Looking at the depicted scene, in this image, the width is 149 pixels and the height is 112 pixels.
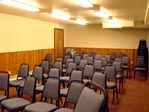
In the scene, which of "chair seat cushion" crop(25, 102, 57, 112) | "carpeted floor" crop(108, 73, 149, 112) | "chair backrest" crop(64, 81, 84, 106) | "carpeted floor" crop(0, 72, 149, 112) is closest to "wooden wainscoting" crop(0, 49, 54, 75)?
"carpeted floor" crop(0, 72, 149, 112)

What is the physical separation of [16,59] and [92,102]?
6320 mm

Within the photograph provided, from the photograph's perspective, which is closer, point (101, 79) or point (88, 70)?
point (101, 79)

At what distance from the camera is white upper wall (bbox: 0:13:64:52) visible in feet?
24.1

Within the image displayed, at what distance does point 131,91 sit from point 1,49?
481 cm

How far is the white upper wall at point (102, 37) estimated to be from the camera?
36.8ft

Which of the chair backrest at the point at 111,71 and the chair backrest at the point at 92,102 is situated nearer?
the chair backrest at the point at 92,102

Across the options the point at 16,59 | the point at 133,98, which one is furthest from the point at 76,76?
the point at 16,59

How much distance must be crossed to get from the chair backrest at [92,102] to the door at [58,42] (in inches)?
353

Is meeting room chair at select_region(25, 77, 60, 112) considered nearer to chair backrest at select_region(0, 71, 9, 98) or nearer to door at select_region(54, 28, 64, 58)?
chair backrest at select_region(0, 71, 9, 98)

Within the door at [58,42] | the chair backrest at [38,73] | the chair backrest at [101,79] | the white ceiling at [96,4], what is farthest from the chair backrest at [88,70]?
the door at [58,42]

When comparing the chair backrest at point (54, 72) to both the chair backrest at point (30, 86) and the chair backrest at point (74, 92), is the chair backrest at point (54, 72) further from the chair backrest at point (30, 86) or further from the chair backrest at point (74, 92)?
the chair backrest at point (74, 92)

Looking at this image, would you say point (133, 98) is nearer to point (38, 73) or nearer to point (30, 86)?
point (38, 73)

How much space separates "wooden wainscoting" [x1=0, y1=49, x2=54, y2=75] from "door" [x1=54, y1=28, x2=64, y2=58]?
170 cm

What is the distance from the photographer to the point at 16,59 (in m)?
7.95
